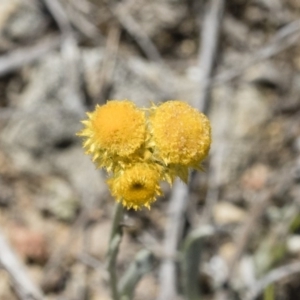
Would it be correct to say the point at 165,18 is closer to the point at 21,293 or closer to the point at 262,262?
the point at 262,262

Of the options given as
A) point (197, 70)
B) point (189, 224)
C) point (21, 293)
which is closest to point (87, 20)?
point (197, 70)

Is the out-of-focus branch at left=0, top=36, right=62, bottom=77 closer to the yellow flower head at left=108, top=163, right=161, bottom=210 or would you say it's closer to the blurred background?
the blurred background

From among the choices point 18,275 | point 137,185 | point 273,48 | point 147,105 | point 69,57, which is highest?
point 273,48

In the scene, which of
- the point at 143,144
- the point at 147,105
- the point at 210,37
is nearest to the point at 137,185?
the point at 143,144

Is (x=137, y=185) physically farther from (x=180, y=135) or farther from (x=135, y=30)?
(x=135, y=30)

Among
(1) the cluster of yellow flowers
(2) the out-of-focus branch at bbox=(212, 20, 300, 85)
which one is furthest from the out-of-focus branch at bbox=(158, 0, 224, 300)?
(1) the cluster of yellow flowers
